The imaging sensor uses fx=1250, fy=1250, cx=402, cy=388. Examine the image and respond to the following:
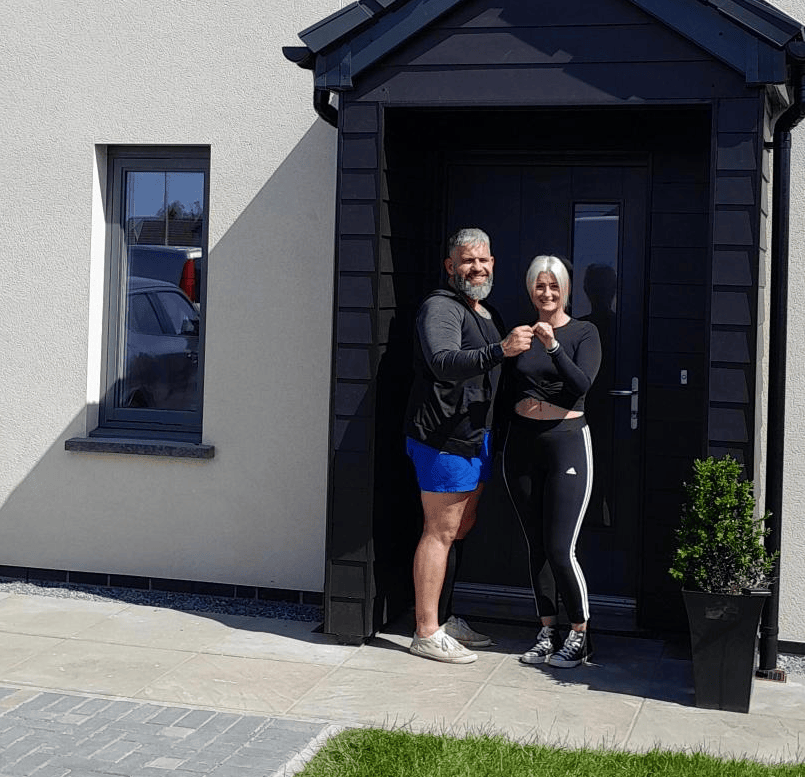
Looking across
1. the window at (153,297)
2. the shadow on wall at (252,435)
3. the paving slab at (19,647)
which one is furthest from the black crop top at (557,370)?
the paving slab at (19,647)

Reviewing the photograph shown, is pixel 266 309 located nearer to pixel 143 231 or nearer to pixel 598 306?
pixel 143 231

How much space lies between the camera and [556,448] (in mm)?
5707

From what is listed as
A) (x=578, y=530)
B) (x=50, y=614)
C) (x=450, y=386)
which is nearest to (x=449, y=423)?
(x=450, y=386)

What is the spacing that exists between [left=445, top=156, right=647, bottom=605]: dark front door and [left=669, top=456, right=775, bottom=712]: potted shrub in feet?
4.17

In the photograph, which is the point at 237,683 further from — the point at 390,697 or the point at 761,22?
the point at 761,22

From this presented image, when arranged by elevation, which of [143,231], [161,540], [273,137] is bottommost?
[161,540]

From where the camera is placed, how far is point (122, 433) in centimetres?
724

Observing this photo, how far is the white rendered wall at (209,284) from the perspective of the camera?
22.4 ft

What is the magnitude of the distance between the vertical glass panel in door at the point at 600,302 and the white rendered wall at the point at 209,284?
53.2 inches

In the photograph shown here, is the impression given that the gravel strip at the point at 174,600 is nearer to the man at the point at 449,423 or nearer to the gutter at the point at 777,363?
the man at the point at 449,423

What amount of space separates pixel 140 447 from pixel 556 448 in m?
2.56

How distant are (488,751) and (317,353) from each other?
2841mm

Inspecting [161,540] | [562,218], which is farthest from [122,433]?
[562,218]

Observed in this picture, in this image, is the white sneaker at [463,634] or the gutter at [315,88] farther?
the white sneaker at [463,634]
